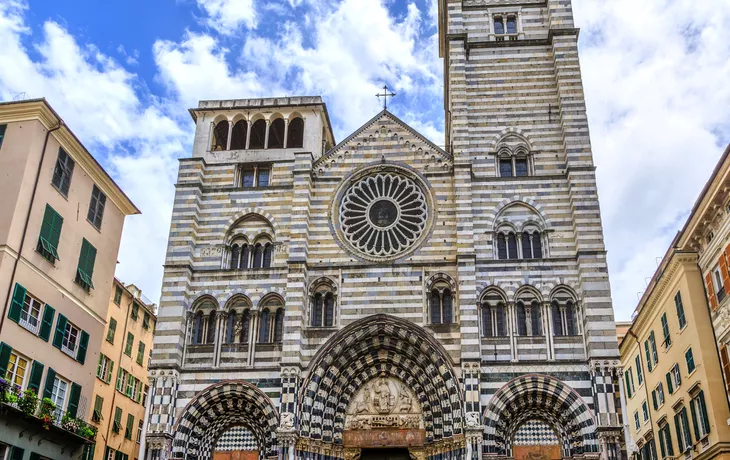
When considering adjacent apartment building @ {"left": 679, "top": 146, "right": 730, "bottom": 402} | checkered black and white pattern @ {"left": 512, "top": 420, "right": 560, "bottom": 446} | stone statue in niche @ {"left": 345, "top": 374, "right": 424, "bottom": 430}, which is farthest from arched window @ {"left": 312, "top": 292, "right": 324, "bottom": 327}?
adjacent apartment building @ {"left": 679, "top": 146, "right": 730, "bottom": 402}

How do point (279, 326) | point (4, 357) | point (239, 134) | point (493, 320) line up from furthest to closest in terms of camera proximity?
point (239, 134) → point (279, 326) → point (493, 320) → point (4, 357)

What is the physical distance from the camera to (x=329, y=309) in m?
24.5

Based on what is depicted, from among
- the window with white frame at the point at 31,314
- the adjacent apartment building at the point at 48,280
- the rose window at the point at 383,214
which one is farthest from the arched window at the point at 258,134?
the window with white frame at the point at 31,314

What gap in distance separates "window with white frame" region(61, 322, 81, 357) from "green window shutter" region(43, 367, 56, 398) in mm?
900

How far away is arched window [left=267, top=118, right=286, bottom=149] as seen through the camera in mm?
28312

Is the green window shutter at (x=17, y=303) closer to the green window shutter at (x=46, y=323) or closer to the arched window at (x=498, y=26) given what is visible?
the green window shutter at (x=46, y=323)

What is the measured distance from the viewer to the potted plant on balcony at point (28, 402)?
18.5 meters

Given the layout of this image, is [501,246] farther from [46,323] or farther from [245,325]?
[46,323]

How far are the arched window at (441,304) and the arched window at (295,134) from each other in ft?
24.9

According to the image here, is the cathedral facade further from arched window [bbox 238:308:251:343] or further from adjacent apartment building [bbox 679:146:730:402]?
adjacent apartment building [bbox 679:146:730:402]

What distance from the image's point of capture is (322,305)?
24422 mm

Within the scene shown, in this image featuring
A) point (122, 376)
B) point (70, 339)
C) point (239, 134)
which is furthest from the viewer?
point (122, 376)

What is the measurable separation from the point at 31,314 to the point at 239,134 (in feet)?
35.0

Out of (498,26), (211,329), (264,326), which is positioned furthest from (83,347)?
(498,26)
